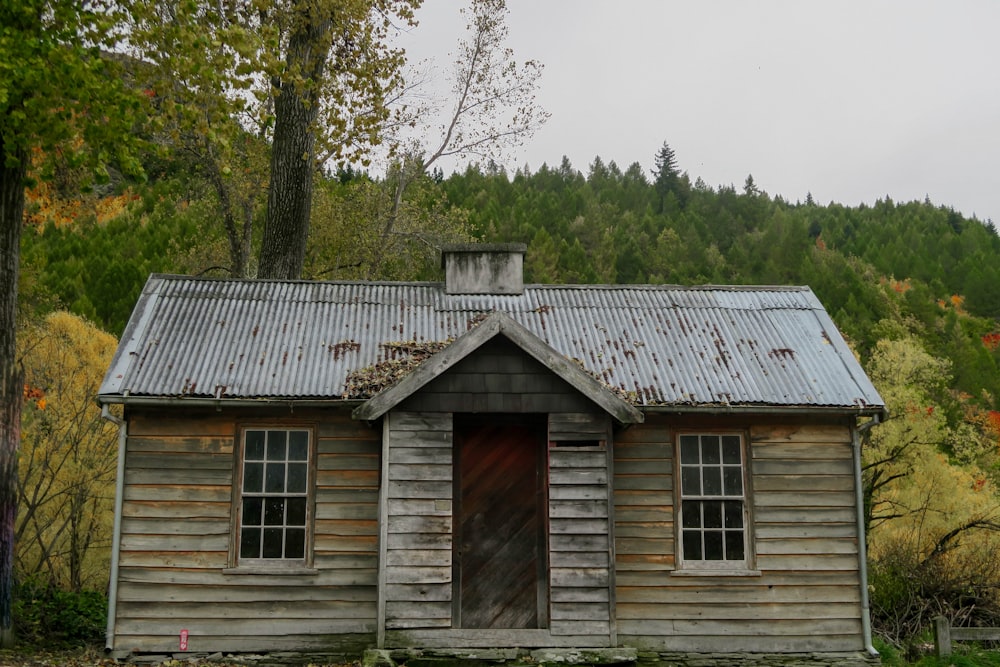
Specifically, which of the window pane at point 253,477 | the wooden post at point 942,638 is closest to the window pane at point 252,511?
the window pane at point 253,477

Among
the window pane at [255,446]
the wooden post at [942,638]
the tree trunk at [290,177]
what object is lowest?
the wooden post at [942,638]

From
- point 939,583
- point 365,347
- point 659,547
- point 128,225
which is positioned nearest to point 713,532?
point 659,547

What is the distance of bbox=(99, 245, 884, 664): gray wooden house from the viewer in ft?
33.3

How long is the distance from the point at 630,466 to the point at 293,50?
420 inches

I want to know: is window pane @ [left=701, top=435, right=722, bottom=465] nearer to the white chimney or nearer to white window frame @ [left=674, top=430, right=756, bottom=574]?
white window frame @ [left=674, top=430, right=756, bottom=574]

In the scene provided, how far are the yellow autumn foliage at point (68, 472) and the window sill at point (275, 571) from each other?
25.6ft

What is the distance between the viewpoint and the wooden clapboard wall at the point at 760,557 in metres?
10.8

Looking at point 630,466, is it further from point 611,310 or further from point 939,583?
point 939,583

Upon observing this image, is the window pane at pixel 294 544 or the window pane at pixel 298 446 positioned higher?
the window pane at pixel 298 446

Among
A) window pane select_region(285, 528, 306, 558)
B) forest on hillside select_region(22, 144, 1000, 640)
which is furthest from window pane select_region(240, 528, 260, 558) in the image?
forest on hillside select_region(22, 144, 1000, 640)

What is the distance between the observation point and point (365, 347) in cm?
1173

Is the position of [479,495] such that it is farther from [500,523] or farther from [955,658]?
[955,658]

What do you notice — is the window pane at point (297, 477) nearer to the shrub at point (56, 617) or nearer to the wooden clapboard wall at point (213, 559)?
the wooden clapboard wall at point (213, 559)

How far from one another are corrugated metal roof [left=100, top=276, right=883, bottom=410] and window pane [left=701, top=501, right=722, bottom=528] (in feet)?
4.18
